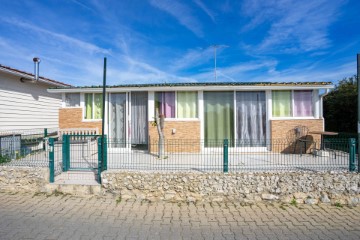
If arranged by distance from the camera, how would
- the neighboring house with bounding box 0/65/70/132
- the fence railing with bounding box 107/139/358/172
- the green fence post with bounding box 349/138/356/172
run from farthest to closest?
the neighboring house with bounding box 0/65/70/132, the fence railing with bounding box 107/139/358/172, the green fence post with bounding box 349/138/356/172

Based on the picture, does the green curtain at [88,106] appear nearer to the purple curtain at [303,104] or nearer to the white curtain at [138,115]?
the white curtain at [138,115]

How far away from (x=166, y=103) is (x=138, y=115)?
1.45 m

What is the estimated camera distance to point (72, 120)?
973cm

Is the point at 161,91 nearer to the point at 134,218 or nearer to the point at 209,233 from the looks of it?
the point at 134,218

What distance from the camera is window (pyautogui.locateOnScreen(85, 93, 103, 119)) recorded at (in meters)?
9.89

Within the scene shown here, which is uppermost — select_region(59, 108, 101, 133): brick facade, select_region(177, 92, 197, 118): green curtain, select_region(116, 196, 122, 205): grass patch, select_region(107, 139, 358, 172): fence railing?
select_region(177, 92, 197, 118): green curtain

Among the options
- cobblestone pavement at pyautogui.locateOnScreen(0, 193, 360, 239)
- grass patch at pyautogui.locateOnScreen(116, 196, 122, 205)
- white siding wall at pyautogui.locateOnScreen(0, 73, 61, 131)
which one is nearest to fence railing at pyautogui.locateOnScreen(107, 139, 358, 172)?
grass patch at pyautogui.locateOnScreen(116, 196, 122, 205)

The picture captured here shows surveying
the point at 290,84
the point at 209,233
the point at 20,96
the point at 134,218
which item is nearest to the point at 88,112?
the point at 20,96

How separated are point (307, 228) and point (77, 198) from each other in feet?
16.4

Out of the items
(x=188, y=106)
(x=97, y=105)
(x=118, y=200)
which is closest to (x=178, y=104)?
(x=188, y=106)

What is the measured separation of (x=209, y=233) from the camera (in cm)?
385

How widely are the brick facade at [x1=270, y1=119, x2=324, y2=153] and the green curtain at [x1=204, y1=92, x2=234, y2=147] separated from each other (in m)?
1.68

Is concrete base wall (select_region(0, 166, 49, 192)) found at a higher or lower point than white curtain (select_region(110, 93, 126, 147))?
lower

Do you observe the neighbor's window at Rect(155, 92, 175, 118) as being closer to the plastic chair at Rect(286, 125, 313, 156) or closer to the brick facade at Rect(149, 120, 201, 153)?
the brick facade at Rect(149, 120, 201, 153)
